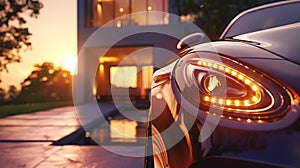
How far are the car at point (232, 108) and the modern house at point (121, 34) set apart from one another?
569 inches

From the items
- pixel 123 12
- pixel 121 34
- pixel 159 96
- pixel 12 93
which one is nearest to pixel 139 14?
pixel 123 12

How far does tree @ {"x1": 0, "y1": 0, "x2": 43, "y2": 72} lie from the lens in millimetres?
15062

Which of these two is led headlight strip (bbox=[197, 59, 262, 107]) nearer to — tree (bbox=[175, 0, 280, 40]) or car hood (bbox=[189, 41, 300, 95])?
car hood (bbox=[189, 41, 300, 95])

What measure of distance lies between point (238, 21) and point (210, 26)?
8777mm

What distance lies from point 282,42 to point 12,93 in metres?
28.7

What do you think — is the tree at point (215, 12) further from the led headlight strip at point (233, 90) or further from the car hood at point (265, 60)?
the led headlight strip at point (233, 90)

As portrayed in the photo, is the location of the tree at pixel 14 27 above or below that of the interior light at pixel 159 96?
above

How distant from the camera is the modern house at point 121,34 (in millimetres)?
16828

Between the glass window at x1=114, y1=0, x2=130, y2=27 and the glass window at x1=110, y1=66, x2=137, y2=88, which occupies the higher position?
the glass window at x1=114, y1=0, x2=130, y2=27

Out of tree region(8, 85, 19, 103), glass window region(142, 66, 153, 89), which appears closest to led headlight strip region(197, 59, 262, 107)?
glass window region(142, 66, 153, 89)

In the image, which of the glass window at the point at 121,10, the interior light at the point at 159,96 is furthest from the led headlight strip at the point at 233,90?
the glass window at the point at 121,10

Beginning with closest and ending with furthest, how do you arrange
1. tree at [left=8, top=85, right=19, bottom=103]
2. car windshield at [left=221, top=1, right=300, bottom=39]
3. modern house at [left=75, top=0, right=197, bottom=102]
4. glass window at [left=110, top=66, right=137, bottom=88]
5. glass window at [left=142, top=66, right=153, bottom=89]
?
car windshield at [left=221, top=1, right=300, bottom=39], modern house at [left=75, top=0, right=197, bottom=102], glass window at [left=142, top=66, right=153, bottom=89], glass window at [left=110, top=66, right=137, bottom=88], tree at [left=8, top=85, right=19, bottom=103]

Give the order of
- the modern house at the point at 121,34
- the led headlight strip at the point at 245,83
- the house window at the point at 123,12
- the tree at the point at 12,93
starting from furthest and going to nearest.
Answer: the tree at the point at 12,93 < the house window at the point at 123,12 < the modern house at the point at 121,34 < the led headlight strip at the point at 245,83

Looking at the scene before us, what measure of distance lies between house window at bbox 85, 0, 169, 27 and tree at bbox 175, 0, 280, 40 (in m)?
4.57
